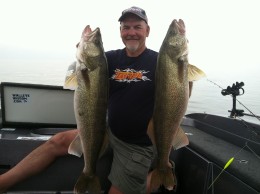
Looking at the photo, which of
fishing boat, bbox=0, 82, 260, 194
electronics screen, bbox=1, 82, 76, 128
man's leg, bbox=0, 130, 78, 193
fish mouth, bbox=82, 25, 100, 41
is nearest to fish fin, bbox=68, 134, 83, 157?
man's leg, bbox=0, 130, 78, 193

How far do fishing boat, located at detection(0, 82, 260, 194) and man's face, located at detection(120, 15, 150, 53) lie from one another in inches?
61.0

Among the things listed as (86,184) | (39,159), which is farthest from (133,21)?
(39,159)

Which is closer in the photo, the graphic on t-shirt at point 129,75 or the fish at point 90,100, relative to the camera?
the fish at point 90,100

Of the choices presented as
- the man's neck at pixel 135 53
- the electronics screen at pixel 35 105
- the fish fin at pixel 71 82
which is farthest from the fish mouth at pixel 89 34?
the electronics screen at pixel 35 105

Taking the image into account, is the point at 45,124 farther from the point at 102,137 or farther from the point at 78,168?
the point at 102,137

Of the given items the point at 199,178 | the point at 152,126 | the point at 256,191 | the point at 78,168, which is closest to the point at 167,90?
the point at 152,126

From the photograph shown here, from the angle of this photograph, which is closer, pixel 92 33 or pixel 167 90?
pixel 167 90

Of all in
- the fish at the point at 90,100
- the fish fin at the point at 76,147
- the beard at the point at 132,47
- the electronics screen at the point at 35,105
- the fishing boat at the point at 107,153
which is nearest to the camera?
the fish at the point at 90,100

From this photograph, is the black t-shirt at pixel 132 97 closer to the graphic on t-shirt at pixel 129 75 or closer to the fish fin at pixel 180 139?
the graphic on t-shirt at pixel 129 75

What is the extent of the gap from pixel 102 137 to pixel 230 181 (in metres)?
1.53

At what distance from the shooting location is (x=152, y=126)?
3062mm

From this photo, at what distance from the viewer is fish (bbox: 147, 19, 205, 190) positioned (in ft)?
9.41

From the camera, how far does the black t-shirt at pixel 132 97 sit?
12.1ft

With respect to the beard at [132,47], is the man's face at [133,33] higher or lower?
higher
